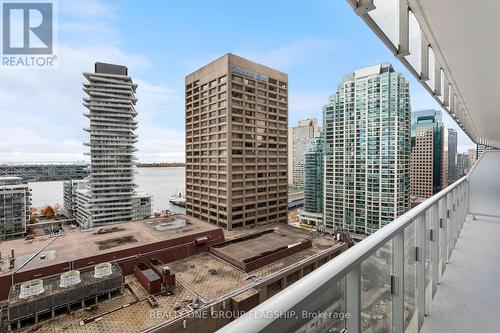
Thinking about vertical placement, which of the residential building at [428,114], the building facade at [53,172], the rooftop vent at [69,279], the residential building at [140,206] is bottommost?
the residential building at [140,206]

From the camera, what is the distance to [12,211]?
21.4 m

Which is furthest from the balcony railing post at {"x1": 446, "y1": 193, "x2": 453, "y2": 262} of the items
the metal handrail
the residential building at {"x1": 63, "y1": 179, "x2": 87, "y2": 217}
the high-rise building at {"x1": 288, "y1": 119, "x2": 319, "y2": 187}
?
the high-rise building at {"x1": 288, "y1": 119, "x2": 319, "y2": 187}

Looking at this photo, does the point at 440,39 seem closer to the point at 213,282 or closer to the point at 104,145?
the point at 213,282

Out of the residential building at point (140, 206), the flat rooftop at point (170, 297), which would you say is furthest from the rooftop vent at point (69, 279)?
the residential building at point (140, 206)

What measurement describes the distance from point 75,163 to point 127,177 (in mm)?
23434

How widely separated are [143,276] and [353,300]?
11081mm

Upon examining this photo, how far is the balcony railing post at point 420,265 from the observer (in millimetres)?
1529

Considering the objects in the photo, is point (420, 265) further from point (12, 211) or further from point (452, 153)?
point (452, 153)

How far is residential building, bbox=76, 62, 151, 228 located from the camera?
25.0 meters

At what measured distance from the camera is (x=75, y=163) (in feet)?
137

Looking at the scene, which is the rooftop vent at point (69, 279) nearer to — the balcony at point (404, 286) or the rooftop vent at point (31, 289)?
the rooftop vent at point (31, 289)

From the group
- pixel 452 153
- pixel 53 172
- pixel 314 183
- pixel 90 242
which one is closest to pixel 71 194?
pixel 53 172

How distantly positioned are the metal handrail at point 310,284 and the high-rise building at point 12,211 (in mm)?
29943

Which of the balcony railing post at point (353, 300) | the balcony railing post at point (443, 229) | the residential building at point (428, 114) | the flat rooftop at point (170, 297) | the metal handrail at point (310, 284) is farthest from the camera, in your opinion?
the residential building at point (428, 114)
